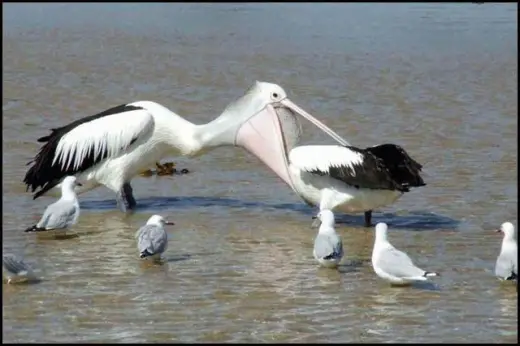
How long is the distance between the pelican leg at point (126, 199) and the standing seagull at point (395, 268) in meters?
2.76

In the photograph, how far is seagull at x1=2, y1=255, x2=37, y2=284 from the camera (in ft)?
23.8

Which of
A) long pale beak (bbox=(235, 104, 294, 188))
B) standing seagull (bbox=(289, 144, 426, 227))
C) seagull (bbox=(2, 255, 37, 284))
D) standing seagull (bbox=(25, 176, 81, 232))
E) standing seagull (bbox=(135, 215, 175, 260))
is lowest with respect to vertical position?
seagull (bbox=(2, 255, 37, 284))

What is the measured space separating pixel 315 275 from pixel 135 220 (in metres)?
2.14

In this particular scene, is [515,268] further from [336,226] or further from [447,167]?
[447,167]

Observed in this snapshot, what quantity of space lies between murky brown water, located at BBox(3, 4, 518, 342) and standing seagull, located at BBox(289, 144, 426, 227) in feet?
0.78

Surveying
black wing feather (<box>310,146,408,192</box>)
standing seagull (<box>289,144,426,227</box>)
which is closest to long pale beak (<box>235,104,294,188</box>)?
standing seagull (<box>289,144,426,227</box>)

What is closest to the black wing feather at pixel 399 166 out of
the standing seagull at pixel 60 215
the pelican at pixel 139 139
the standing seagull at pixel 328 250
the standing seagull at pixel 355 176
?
the standing seagull at pixel 355 176

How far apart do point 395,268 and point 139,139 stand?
3081 millimetres

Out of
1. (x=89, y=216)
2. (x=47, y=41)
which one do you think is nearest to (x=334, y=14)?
(x=47, y=41)

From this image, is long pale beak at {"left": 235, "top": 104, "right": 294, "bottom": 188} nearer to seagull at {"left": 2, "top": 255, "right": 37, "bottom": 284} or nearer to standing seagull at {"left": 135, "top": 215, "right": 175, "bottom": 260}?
standing seagull at {"left": 135, "top": 215, "right": 175, "bottom": 260}

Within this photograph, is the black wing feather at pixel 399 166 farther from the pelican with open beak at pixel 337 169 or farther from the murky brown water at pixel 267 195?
the murky brown water at pixel 267 195

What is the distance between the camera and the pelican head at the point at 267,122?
31.6 feet

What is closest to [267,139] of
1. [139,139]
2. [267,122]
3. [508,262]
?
[267,122]

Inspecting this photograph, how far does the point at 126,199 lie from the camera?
979cm
